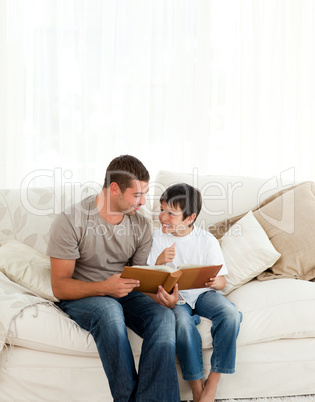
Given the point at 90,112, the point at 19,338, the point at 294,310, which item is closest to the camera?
the point at 19,338

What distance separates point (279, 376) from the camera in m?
1.97

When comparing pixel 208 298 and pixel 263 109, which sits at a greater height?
pixel 263 109

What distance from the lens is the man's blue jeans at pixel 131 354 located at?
1.68m

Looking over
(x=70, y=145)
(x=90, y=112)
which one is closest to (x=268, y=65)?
(x=90, y=112)

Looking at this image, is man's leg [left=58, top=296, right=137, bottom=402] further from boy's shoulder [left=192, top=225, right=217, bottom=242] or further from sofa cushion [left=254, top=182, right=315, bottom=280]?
sofa cushion [left=254, top=182, right=315, bottom=280]

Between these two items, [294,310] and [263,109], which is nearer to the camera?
[294,310]

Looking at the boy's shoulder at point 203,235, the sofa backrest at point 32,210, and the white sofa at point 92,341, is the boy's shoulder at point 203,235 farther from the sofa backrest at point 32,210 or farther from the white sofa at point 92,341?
the sofa backrest at point 32,210

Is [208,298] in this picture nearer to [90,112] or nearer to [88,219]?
[88,219]

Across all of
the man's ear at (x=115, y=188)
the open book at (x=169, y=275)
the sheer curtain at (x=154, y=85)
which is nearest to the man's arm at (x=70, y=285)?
the open book at (x=169, y=275)

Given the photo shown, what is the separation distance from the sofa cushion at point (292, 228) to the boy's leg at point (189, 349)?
1.98 feet

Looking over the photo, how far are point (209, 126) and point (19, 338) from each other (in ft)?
7.05

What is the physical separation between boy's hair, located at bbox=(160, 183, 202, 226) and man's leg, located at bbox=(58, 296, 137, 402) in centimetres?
57

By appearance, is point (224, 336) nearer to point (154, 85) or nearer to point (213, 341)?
point (213, 341)

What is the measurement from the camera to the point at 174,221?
2180mm
